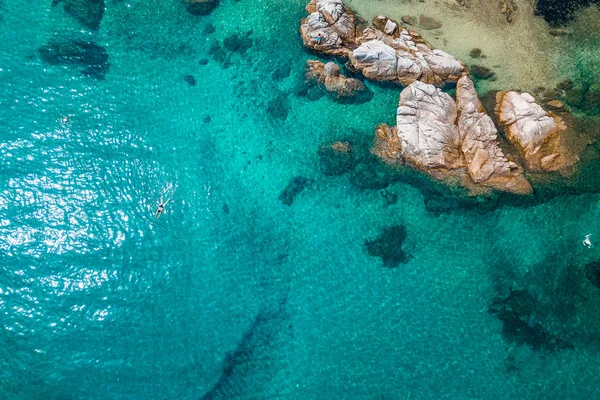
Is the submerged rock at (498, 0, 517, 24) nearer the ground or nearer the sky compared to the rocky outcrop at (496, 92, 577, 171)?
nearer the sky

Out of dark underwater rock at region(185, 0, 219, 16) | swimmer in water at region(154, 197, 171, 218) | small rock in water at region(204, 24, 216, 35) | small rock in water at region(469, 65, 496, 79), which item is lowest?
swimmer in water at region(154, 197, 171, 218)

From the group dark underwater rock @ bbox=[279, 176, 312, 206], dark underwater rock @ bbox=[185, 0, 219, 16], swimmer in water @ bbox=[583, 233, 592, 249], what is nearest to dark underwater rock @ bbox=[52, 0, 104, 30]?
dark underwater rock @ bbox=[185, 0, 219, 16]

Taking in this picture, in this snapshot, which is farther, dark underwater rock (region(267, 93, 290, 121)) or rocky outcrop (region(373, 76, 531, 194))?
dark underwater rock (region(267, 93, 290, 121))

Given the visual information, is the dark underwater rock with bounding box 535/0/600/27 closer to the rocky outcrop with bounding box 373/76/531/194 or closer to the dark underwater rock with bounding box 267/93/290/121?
the rocky outcrop with bounding box 373/76/531/194

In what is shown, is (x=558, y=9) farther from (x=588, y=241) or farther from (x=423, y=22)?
(x=588, y=241)

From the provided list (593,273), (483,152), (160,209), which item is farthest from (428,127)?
(160,209)

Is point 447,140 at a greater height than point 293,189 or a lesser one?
greater
